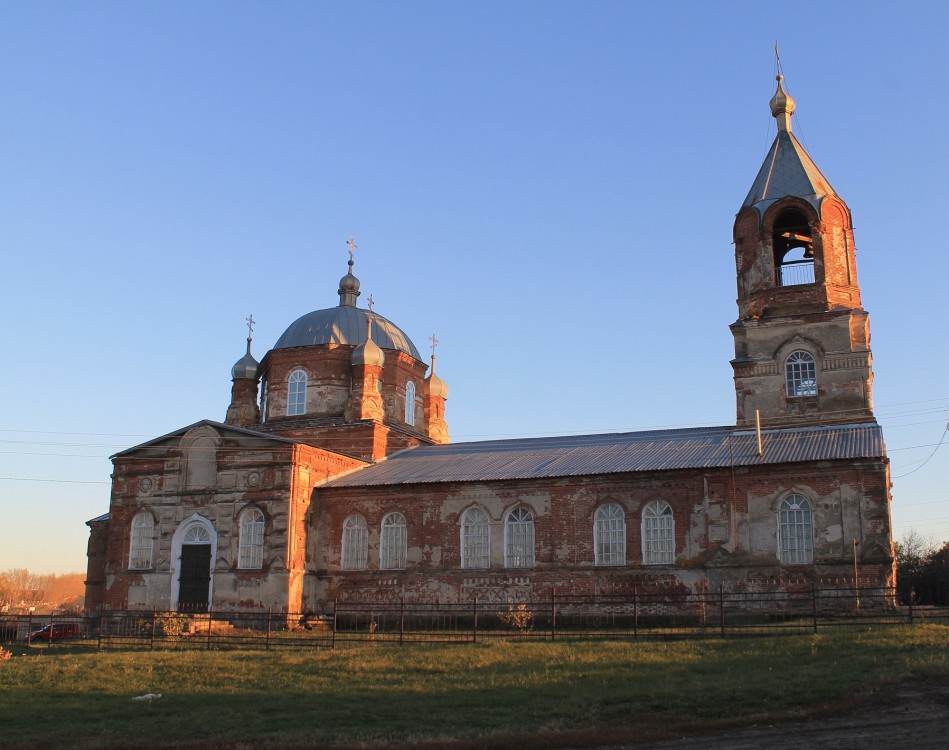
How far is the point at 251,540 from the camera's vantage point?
29047mm

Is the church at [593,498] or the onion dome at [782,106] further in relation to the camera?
the onion dome at [782,106]

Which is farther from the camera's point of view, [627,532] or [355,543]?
[355,543]

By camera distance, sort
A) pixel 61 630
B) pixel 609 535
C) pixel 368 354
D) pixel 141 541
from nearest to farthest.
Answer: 1. pixel 609 535
2. pixel 141 541
3. pixel 61 630
4. pixel 368 354

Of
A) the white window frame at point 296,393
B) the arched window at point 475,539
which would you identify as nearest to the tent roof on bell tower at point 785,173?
the arched window at point 475,539

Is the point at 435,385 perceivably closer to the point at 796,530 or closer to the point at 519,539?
the point at 519,539

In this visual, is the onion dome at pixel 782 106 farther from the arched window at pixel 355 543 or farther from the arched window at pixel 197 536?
the arched window at pixel 197 536

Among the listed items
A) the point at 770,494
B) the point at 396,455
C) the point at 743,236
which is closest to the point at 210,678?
the point at 770,494

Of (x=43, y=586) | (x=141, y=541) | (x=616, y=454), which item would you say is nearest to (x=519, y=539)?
(x=616, y=454)

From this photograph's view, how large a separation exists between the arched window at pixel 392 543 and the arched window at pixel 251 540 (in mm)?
3620

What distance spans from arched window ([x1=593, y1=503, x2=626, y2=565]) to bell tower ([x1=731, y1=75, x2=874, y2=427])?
482 centimetres

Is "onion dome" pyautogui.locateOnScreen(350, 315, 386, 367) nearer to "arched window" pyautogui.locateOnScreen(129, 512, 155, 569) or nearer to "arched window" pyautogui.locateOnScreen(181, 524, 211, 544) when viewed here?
"arched window" pyautogui.locateOnScreen(181, 524, 211, 544)

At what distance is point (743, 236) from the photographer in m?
29.5

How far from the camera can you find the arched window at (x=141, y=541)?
30.2 meters

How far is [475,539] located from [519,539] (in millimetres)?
1374
